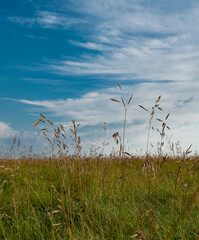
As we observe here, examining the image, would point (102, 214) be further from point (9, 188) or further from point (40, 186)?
point (9, 188)

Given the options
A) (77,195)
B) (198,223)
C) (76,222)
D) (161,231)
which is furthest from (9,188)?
(198,223)

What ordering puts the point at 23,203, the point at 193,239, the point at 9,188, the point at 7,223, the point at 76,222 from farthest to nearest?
1. the point at 9,188
2. the point at 23,203
3. the point at 7,223
4. the point at 76,222
5. the point at 193,239

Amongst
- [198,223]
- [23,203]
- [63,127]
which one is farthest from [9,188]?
[198,223]

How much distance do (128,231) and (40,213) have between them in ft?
5.26

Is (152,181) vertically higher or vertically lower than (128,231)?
higher

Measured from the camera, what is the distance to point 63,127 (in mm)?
3021

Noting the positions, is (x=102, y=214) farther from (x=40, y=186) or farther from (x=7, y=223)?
(x=40, y=186)

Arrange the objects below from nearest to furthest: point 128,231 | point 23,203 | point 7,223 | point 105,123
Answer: point 128,231 → point 7,223 → point 23,203 → point 105,123

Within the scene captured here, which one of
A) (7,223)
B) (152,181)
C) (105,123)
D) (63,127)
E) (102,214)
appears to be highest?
(105,123)

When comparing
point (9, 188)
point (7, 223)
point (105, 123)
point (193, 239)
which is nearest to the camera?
point (193, 239)

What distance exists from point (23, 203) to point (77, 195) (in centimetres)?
92

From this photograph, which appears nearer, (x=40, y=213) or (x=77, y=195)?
(x=40, y=213)

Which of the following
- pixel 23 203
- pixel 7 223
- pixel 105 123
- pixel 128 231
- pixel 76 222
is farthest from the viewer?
pixel 105 123

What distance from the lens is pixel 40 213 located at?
12.7ft
